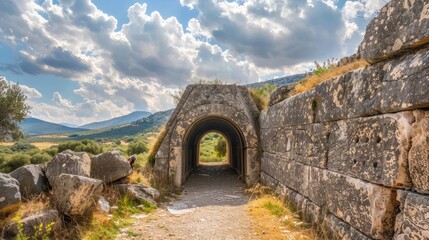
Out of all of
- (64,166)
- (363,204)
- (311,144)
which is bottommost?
(363,204)

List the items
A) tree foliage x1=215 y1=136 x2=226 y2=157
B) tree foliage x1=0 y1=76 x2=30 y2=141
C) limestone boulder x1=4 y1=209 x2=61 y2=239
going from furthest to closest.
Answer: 1. tree foliage x1=215 y1=136 x2=226 y2=157
2. tree foliage x1=0 y1=76 x2=30 y2=141
3. limestone boulder x1=4 y1=209 x2=61 y2=239

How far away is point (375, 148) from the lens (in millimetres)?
3500

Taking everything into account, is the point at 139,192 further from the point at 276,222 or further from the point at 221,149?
the point at 221,149

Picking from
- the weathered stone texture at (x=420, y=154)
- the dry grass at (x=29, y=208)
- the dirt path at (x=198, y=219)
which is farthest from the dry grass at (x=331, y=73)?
the dry grass at (x=29, y=208)

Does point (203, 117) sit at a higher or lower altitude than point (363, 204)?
higher

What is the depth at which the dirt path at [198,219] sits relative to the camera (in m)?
5.52

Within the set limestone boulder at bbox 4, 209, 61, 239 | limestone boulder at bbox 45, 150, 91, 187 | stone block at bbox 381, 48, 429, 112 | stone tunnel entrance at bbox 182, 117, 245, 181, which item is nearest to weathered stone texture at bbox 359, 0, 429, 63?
stone block at bbox 381, 48, 429, 112

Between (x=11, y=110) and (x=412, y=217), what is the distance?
20.5 meters

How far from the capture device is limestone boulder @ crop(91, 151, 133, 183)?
7578 mm

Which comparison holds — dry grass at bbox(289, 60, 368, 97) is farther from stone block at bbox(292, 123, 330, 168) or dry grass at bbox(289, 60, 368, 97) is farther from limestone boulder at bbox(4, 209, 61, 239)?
limestone boulder at bbox(4, 209, 61, 239)

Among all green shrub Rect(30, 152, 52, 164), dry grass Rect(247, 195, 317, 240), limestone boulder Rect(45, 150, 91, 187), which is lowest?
green shrub Rect(30, 152, 52, 164)

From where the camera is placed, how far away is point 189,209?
7516 millimetres

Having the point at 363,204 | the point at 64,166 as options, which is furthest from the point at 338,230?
the point at 64,166

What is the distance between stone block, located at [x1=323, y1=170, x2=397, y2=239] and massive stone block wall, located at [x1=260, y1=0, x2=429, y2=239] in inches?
0.4
